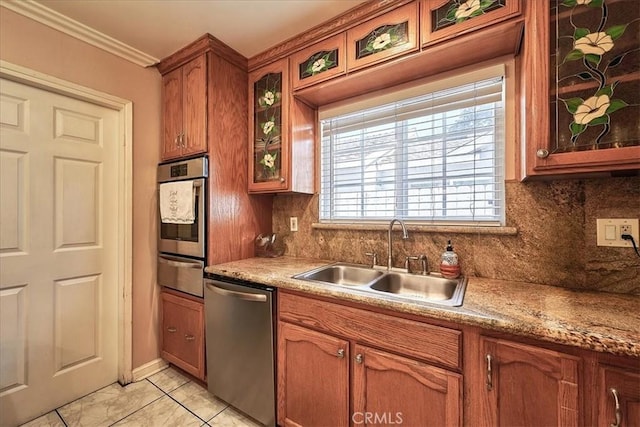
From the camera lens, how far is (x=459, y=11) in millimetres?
1215

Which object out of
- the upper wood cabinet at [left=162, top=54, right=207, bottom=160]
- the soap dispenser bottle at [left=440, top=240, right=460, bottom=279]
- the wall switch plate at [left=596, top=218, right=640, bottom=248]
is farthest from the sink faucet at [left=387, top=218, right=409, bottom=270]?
the upper wood cabinet at [left=162, top=54, right=207, bottom=160]

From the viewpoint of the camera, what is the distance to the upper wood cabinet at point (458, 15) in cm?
112

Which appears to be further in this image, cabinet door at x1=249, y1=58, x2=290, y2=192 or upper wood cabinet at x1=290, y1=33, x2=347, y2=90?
cabinet door at x1=249, y1=58, x2=290, y2=192

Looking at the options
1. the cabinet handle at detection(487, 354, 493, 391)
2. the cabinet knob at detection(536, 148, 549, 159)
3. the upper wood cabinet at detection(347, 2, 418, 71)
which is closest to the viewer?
the cabinet handle at detection(487, 354, 493, 391)

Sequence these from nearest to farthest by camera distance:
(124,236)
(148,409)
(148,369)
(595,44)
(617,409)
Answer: (617,409) → (595,44) → (148,409) → (124,236) → (148,369)

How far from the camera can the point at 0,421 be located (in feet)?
4.70

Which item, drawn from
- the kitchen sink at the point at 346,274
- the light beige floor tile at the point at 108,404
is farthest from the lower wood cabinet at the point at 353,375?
the light beige floor tile at the point at 108,404

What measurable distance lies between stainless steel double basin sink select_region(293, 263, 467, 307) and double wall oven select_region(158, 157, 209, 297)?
772 mm

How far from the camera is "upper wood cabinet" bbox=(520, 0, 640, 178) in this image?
92cm

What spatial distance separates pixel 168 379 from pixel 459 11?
2.89 metres

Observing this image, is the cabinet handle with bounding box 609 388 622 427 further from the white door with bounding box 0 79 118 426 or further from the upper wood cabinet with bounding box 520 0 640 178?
the white door with bounding box 0 79 118 426

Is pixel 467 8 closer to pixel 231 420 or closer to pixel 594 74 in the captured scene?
pixel 594 74

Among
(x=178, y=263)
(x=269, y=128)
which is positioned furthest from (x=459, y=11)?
(x=178, y=263)

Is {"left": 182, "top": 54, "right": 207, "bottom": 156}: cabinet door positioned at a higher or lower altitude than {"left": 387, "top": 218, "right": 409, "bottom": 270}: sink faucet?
higher
